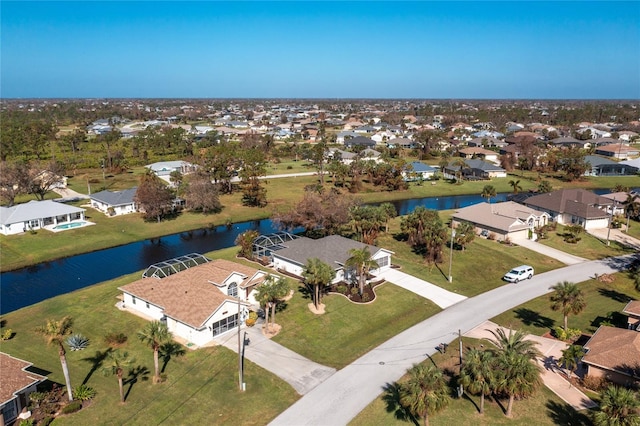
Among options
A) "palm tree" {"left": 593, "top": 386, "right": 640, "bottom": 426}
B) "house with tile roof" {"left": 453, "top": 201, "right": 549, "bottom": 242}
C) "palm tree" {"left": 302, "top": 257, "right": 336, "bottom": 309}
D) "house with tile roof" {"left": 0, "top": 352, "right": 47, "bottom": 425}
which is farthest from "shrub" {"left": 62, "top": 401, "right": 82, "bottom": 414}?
"house with tile roof" {"left": 453, "top": 201, "right": 549, "bottom": 242}

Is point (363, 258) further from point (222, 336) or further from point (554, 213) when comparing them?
point (554, 213)

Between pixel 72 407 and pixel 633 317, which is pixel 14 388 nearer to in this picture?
pixel 72 407

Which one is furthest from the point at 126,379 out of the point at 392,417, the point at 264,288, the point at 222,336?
the point at 392,417

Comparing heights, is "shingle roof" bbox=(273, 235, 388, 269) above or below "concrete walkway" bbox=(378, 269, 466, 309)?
above

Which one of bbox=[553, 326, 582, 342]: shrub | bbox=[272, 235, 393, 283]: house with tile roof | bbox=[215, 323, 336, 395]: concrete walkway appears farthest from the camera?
bbox=[272, 235, 393, 283]: house with tile roof

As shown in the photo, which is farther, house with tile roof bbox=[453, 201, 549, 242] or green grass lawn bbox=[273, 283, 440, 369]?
house with tile roof bbox=[453, 201, 549, 242]

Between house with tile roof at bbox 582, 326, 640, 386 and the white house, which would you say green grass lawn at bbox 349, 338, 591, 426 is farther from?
the white house

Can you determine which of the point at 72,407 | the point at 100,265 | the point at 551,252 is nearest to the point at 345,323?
the point at 72,407
